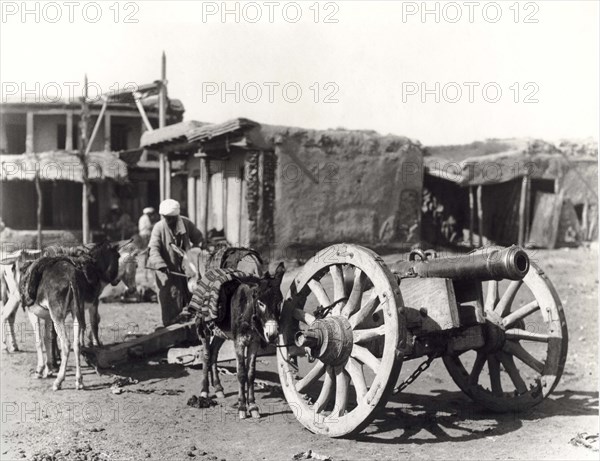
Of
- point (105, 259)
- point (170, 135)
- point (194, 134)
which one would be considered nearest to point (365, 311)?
point (105, 259)

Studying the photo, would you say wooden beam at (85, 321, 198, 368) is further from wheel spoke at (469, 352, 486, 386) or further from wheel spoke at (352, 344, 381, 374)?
wheel spoke at (469, 352, 486, 386)

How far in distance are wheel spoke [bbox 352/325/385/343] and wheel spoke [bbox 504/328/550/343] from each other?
1.47 meters

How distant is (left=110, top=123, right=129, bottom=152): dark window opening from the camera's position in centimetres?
2758

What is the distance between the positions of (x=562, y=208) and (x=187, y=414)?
15.3m

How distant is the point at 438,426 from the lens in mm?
5543

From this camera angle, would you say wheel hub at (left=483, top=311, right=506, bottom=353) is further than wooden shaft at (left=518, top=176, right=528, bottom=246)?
No

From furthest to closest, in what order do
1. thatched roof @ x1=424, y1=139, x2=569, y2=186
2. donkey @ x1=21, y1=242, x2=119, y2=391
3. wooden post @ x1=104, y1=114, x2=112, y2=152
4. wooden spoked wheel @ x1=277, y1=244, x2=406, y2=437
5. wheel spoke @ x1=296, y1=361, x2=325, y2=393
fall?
wooden post @ x1=104, y1=114, x2=112, y2=152 < thatched roof @ x1=424, y1=139, x2=569, y2=186 < donkey @ x1=21, y1=242, x2=119, y2=391 < wheel spoke @ x1=296, y1=361, x2=325, y2=393 < wooden spoked wheel @ x1=277, y1=244, x2=406, y2=437

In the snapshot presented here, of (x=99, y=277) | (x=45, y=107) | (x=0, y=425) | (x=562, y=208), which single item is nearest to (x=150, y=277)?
(x=99, y=277)

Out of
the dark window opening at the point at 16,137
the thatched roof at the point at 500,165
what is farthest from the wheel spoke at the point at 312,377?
the dark window opening at the point at 16,137

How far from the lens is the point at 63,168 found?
2145 cm

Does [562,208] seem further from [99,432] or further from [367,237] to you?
[99,432]

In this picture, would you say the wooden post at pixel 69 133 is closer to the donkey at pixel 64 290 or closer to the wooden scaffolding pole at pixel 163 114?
the wooden scaffolding pole at pixel 163 114

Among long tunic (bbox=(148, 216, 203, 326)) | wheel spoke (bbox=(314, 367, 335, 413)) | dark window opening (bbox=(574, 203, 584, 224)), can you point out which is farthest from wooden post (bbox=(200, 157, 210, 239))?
dark window opening (bbox=(574, 203, 584, 224))

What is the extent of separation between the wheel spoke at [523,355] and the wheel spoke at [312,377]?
1.67 metres
